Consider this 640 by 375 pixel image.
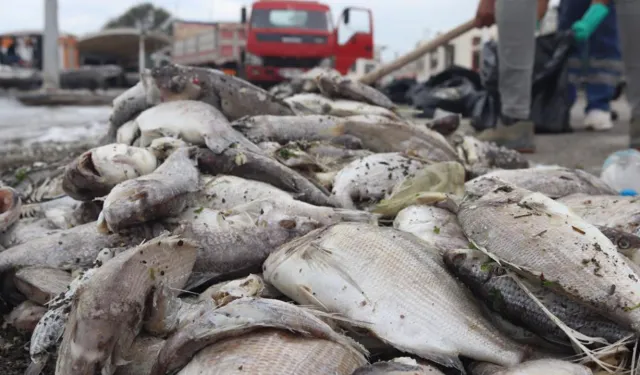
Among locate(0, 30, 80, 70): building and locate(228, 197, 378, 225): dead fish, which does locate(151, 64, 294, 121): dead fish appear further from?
locate(0, 30, 80, 70): building

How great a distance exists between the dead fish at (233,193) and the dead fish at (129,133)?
1.13 meters

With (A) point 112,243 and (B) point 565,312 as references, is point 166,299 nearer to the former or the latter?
(A) point 112,243

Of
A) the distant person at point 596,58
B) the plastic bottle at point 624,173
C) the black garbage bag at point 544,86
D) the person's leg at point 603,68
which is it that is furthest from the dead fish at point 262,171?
the person's leg at point 603,68

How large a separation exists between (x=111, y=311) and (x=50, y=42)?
2075 cm

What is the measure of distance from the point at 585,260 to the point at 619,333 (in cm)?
27

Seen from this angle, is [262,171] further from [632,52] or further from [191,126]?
[632,52]

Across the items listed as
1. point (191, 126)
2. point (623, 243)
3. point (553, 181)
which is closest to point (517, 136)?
point (553, 181)

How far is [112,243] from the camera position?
3.12 m

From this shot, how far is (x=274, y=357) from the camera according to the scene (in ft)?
6.22

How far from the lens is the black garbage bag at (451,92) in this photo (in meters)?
11.2

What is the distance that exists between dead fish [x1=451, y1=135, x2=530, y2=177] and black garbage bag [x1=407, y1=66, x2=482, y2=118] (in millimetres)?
5841

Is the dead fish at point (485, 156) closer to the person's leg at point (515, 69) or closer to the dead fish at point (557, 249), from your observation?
the dead fish at point (557, 249)

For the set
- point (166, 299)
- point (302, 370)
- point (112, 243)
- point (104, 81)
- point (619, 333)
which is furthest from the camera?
point (104, 81)

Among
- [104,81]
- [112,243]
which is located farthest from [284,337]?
[104,81]
